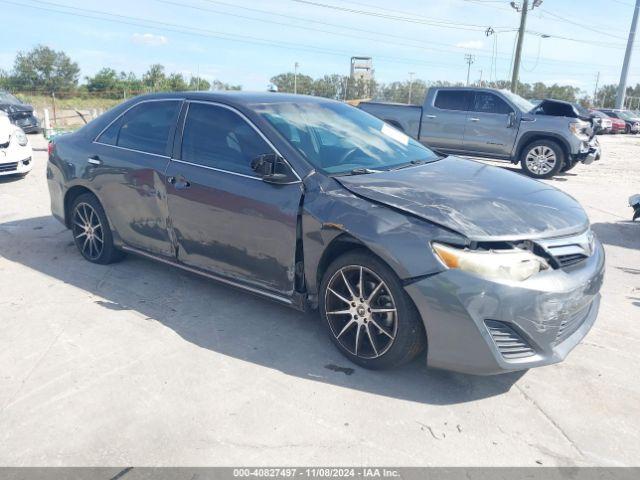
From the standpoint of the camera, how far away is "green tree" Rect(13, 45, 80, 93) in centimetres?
4319

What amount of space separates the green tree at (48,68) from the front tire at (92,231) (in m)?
41.9

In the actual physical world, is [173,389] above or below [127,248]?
below

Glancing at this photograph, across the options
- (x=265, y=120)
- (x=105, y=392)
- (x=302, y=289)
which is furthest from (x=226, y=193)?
(x=105, y=392)

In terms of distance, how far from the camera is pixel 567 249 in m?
3.10

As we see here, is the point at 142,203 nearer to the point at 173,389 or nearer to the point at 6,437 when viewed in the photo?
the point at 173,389

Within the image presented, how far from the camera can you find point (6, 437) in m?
2.73

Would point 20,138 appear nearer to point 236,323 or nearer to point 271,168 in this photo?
point 236,323

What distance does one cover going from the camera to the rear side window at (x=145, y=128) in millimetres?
4465

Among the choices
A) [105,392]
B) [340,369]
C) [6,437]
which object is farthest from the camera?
[340,369]

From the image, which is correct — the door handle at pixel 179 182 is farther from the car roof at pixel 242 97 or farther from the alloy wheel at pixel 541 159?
the alloy wheel at pixel 541 159

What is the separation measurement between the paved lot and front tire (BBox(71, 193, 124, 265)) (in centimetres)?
59

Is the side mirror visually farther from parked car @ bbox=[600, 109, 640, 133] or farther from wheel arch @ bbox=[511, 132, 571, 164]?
A: parked car @ bbox=[600, 109, 640, 133]

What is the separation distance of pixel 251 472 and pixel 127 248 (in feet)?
9.72

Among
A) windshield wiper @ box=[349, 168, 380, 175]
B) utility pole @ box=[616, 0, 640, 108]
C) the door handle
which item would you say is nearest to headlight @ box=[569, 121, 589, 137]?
windshield wiper @ box=[349, 168, 380, 175]
